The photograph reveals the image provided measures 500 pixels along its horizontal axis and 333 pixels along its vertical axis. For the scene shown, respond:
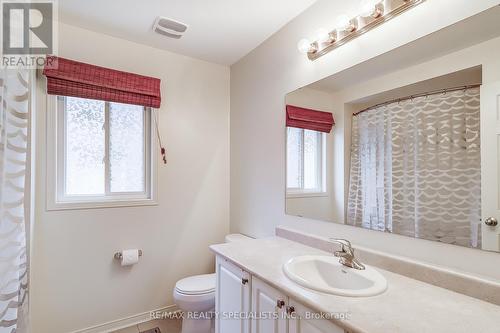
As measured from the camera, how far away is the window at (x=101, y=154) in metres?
1.98

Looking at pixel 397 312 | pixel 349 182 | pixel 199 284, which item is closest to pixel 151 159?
pixel 199 284

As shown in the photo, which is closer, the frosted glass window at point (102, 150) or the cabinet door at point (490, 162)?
the cabinet door at point (490, 162)

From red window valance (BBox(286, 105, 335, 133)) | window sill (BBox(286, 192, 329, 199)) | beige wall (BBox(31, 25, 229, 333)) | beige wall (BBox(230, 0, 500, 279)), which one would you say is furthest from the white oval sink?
beige wall (BBox(31, 25, 229, 333))

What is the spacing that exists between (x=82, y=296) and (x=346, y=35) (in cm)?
264

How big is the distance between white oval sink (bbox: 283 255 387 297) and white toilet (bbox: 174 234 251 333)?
877 mm

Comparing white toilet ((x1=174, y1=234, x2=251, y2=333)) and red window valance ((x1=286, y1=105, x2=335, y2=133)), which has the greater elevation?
red window valance ((x1=286, y1=105, x2=335, y2=133))

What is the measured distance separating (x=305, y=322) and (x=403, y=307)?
0.36 meters

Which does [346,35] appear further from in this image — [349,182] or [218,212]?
[218,212]

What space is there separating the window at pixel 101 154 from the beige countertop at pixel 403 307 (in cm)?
149

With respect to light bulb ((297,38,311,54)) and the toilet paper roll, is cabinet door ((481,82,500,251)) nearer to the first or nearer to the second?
light bulb ((297,38,311,54))

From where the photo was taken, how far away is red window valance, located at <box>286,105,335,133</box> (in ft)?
5.44

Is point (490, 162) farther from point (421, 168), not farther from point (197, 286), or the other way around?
point (197, 286)

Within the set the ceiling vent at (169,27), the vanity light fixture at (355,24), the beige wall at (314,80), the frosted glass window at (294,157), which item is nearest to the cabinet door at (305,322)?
the beige wall at (314,80)

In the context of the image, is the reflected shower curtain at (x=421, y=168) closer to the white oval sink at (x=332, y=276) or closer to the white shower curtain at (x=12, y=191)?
the white oval sink at (x=332, y=276)
